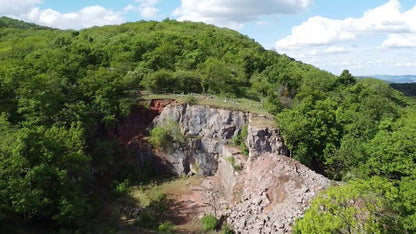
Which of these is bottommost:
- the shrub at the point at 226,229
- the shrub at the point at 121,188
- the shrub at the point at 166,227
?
the shrub at the point at 166,227

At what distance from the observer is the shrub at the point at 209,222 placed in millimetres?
25812

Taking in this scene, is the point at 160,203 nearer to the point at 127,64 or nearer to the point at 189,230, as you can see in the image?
the point at 189,230

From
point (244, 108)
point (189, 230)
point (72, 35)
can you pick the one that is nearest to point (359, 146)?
point (244, 108)

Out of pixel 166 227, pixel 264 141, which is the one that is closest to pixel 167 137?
pixel 264 141

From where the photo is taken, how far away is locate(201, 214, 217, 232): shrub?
84.7ft

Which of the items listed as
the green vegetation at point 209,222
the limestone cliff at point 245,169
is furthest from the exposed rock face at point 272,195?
the green vegetation at point 209,222

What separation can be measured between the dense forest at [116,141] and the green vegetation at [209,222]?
7.39 m

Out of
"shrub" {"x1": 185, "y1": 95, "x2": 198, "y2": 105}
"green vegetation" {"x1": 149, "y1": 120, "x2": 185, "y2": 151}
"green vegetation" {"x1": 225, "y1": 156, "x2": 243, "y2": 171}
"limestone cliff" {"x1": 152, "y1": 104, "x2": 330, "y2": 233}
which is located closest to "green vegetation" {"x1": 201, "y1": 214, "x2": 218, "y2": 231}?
"limestone cliff" {"x1": 152, "y1": 104, "x2": 330, "y2": 233}

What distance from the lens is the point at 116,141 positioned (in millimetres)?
33688

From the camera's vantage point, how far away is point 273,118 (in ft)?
111

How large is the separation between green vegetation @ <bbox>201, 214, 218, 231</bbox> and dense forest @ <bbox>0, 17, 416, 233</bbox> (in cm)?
739

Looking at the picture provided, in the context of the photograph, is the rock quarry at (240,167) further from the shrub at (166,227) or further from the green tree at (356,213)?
the green tree at (356,213)

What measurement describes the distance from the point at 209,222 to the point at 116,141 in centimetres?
1365

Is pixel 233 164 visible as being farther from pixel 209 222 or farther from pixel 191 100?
pixel 191 100
